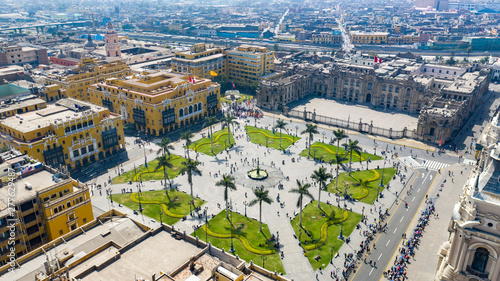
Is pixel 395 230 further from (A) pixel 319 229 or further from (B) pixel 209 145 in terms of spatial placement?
(B) pixel 209 145

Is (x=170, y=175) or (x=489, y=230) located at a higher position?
(x=489, y=230)

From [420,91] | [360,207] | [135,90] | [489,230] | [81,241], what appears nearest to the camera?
[489,230]

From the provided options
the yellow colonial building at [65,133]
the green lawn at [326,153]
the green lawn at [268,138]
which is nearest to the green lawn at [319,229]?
the green lawn at [326,153]

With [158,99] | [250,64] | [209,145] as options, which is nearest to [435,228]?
[209,145]

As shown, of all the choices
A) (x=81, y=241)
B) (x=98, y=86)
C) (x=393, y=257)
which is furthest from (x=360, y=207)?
(x=98, y=86)

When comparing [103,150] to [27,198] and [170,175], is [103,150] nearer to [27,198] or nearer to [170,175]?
[170,175]

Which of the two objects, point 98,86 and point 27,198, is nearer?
point 27,198

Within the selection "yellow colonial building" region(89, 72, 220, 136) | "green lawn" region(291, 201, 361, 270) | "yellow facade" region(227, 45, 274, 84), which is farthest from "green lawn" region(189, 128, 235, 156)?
"yellow facade" region(227, 45, 274, 84)
